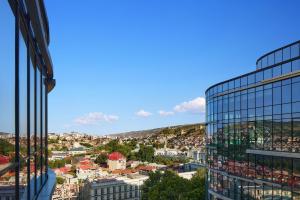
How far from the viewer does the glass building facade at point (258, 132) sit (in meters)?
24.0

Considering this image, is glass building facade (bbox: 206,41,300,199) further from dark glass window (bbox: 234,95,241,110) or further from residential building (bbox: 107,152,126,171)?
residential building (bbox: 107,152,126,171)

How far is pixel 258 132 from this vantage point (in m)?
28.0

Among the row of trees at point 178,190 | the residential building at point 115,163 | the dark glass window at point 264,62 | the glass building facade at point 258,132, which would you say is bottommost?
the residential building at point 115,163

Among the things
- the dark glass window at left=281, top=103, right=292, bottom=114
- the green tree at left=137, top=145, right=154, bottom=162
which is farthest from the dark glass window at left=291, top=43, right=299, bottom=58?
the green tree at left=137, top=145, right=154, bottom=162

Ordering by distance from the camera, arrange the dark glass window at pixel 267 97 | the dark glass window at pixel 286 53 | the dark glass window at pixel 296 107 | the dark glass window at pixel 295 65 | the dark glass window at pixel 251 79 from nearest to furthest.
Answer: the dark glass window at pixel 296 107, the dark glass window at pixel 295 65, the dark glass window at pixel 267 97, the dark glass window at pixel 251 79, the dark glass window at pixel 286 53

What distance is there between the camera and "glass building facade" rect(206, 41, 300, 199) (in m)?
24.0

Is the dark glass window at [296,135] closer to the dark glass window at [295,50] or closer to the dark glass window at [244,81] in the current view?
the dark glass window at [295,50]

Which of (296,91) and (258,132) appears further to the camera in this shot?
(258,132)

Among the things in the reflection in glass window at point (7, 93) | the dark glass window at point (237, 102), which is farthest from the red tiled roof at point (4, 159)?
the dark glass window at point (237, 102)

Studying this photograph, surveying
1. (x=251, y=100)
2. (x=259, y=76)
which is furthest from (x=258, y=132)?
(x=259, y=76)

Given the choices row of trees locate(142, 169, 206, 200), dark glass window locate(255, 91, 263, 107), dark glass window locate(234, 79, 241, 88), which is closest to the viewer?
dark glass window locate(255, 91, 263, 107)

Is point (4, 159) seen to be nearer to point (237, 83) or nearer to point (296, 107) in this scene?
point (296, 107)

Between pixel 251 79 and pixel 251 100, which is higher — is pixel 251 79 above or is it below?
above

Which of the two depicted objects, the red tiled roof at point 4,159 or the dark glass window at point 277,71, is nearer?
the red tiled roof at point 4,159
